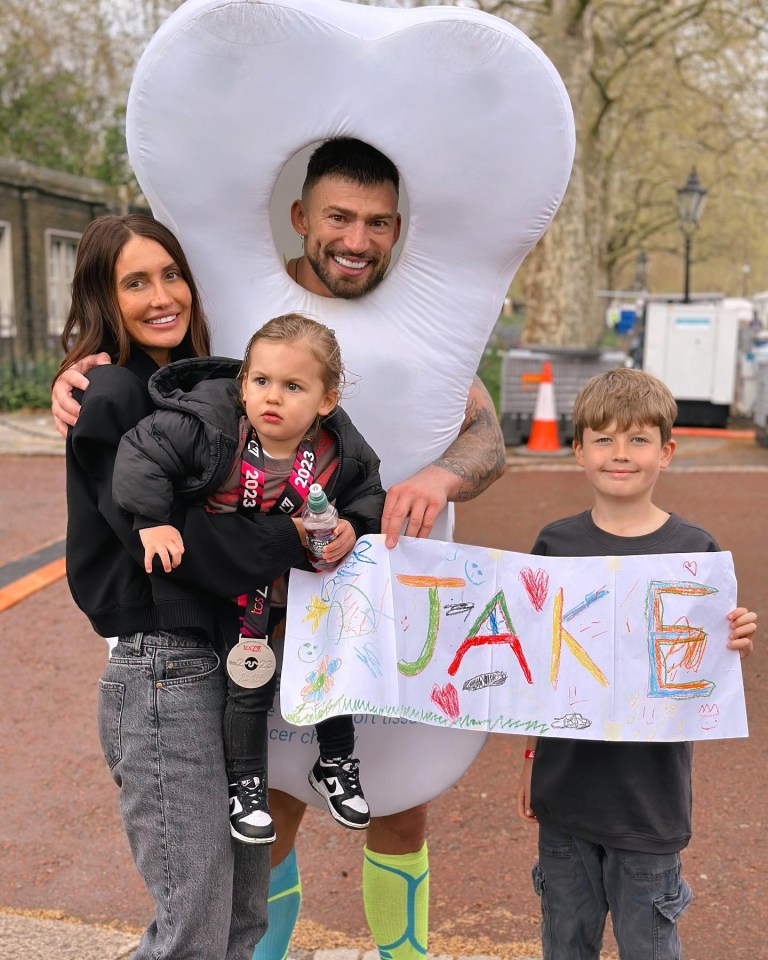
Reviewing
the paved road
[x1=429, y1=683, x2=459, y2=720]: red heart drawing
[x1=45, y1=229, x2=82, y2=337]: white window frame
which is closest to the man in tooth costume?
[x1=429, y1=683, x2=459, y2=720]: red heart drawing

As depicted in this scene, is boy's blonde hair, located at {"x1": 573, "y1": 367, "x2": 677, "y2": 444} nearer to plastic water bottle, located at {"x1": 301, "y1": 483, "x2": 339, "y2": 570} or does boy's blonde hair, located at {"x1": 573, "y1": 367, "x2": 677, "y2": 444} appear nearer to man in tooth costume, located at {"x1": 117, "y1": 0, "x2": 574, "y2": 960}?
man in tooth costume, located at {"x1": 117, "y1": 0, "x2": 574, "y2": 960}

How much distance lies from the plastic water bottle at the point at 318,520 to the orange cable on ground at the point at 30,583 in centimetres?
446

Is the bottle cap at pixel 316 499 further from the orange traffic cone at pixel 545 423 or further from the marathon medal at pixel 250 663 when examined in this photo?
the orange traffic cone at pixel 545 423

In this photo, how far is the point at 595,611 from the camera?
2.20 metres

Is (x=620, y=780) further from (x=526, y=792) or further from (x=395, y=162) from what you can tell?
(x=395, y=162)

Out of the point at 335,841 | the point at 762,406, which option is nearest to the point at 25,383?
the point at 762,406

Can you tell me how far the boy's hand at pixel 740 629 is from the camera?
215cm

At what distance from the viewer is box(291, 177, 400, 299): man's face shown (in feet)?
7.53

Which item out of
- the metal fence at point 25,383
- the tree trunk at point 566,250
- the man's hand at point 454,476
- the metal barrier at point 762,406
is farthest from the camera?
the metal fence at point 25,383

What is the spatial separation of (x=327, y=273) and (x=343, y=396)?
28 centimetres

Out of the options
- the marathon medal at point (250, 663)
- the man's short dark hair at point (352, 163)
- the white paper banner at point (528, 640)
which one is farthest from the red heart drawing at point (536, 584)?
the man's short dark hair at point (352, 163)

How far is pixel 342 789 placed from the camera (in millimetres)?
2146

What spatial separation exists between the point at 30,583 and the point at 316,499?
4.93 meters

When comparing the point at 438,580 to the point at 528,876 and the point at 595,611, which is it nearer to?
the point at 595,611
